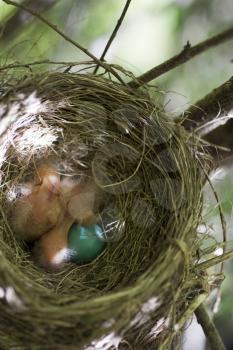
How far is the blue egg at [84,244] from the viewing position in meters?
1.12

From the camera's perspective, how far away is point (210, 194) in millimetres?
1163

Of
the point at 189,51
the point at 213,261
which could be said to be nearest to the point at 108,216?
the point at 213,261

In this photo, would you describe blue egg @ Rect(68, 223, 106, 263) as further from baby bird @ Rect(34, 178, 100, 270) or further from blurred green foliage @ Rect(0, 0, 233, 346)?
blurred green foliage @ Rect(0, 0, 233, 346)

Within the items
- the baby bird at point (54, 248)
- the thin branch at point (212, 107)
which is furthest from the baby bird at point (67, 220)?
the thin branch at point (212, 107)

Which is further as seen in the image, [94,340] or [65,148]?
[65,148]

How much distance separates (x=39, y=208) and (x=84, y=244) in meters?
0.11

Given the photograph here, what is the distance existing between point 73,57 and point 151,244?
488 millimetres

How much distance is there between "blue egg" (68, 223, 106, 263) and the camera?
1.12m

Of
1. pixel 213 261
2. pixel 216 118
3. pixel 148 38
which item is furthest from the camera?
pixel 148 38

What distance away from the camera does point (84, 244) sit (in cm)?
112

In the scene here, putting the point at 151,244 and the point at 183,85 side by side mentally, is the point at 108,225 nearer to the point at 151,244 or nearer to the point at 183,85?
the point at 151,244

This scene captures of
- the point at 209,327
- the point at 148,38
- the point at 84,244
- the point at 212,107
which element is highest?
the point at 148,38

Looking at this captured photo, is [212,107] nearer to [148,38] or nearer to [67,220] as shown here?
[148,38]

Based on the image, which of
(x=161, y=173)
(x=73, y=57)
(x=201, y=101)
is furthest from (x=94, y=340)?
(x=73, y=57)
